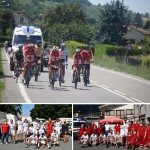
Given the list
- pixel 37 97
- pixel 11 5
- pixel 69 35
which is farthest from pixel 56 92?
pixel 11 5

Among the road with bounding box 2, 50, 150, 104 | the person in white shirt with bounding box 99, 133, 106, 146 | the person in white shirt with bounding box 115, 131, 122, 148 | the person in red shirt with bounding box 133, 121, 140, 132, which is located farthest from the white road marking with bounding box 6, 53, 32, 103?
the person in red shirt with bounding box 133, 121, 140, 132

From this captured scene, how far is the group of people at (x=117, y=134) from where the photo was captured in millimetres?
7352

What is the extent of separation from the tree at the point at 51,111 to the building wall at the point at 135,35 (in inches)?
43.6

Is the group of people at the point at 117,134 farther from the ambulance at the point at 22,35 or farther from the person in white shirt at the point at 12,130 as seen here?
the ambulance at the point at 22,35

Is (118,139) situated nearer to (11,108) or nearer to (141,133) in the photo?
(141,133)

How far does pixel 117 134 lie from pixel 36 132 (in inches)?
39.5

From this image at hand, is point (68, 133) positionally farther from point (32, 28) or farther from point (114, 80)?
point (32, 28)

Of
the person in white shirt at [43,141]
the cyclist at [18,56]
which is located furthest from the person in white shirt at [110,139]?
the cyclist at [18,56]

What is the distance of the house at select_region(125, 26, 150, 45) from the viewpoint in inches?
286

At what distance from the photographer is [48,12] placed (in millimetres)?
7242

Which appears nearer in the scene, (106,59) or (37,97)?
(37,97)

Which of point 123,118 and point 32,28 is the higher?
point 32,28

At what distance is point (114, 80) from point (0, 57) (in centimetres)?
143

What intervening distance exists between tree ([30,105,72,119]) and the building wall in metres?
1.11
